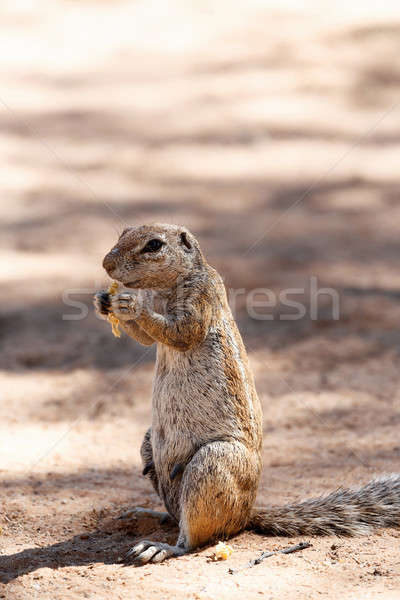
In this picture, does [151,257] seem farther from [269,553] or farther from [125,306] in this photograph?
[269,553]

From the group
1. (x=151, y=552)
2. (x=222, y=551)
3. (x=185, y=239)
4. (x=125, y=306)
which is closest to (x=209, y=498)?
(x=222, y=551)

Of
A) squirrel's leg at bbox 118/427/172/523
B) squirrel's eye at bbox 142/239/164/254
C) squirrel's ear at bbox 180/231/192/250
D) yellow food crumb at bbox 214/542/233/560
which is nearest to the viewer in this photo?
yellow food crumb at bbox 214/542/233/560

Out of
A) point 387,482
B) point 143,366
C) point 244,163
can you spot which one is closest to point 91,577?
point 387,482

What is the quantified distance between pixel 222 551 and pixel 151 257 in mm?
1501

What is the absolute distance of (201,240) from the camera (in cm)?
978

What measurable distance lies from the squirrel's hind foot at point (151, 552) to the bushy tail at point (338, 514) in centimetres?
51

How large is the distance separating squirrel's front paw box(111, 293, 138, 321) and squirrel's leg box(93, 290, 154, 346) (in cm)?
5

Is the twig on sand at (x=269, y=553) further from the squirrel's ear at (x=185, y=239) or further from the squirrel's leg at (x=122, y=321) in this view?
the squirrel's ear at (x=185, y=239)

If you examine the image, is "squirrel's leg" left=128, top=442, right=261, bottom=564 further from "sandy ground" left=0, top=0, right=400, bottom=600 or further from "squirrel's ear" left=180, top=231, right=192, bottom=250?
"squirrel's ear" left=180, top=231, right=192, bottom=250

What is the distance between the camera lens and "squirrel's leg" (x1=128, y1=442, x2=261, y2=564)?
3.77m

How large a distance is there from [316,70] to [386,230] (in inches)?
242

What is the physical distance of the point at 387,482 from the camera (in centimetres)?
427

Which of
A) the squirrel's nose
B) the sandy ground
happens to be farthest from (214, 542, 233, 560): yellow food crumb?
the squirrel's nose

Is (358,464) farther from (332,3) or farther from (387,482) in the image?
(332,3)
